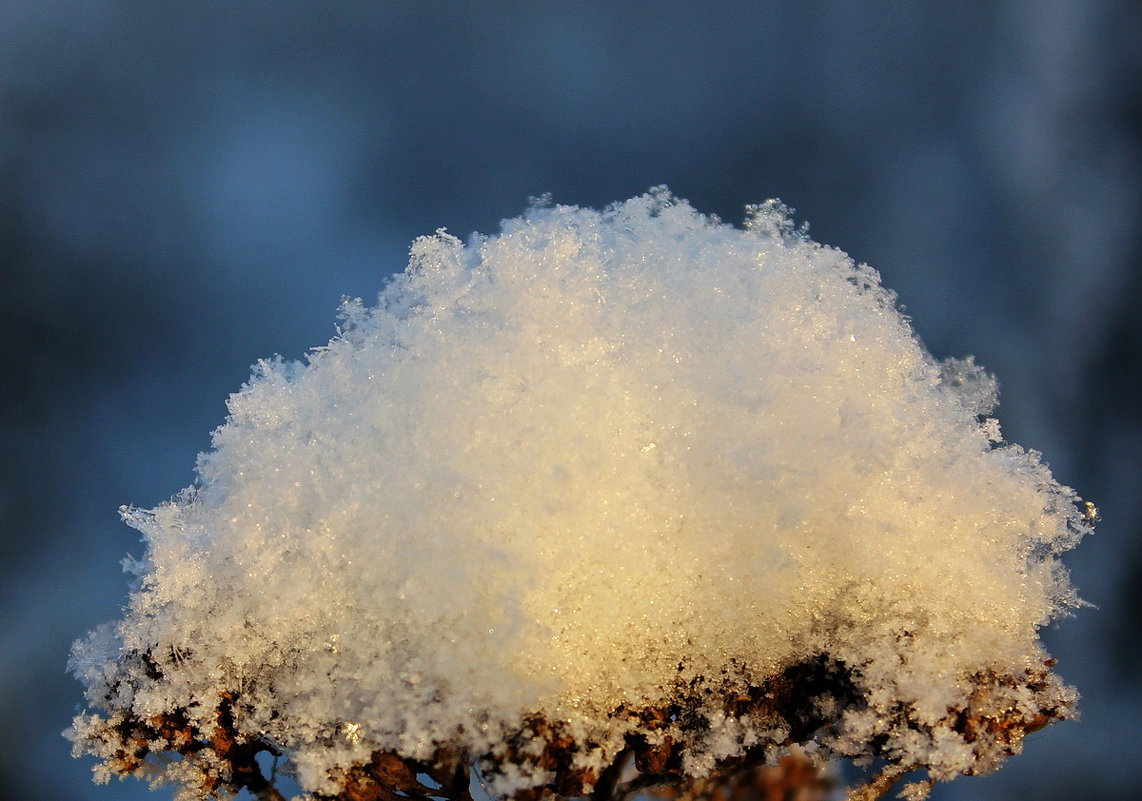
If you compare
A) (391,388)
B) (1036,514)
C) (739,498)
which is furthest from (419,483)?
(1036,514)

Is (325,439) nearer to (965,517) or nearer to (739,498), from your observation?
(739,498)

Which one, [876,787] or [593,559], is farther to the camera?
[876,787]

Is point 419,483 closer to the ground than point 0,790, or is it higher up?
closer to the ground

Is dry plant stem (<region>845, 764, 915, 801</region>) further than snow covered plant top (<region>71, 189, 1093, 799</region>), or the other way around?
dry plant stem (<region>845, 764, 915, 801</region>)

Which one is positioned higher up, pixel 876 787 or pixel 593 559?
pixel 593 559

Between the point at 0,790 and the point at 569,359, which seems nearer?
the point at 569,359

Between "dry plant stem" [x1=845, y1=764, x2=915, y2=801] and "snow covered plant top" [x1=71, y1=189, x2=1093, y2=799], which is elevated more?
"snow covered plant top" [x1=71, y1=189, x2=1093, y2=799]

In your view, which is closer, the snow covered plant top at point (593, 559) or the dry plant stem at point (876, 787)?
the snow covered plant top at point (593, 559)

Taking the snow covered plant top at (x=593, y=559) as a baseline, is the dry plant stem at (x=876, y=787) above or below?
below
